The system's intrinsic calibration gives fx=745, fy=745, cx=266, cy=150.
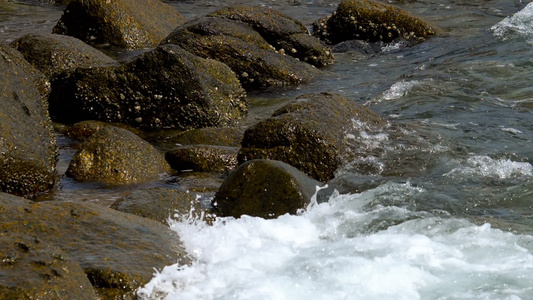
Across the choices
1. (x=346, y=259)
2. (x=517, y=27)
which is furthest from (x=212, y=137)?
(x=517, y=27)

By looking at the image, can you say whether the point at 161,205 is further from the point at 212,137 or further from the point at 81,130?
the point at 81,130

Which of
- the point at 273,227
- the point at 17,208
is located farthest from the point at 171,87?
the point at 17,208

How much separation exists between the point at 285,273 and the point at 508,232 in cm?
193

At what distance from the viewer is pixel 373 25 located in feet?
45.9

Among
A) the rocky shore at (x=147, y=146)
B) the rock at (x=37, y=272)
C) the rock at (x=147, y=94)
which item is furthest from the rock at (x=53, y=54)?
the rock at (x=37, y=272)

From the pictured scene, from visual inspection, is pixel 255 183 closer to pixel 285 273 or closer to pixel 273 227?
pixel 273 227

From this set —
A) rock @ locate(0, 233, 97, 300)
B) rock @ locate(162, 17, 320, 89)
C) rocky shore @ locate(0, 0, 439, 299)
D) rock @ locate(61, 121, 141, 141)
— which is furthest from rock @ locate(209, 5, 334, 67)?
→ rock @ locate(0, 233, 97, 300)

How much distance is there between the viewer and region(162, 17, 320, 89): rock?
1109 centimetres

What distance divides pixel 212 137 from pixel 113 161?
4.85ft

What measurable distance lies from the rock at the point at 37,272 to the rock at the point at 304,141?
3144 mm

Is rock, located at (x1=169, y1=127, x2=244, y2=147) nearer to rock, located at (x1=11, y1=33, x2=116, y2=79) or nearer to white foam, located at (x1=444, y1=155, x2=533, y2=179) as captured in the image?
rock, located at (x1=11, y1=33, x2=116, y2=79)

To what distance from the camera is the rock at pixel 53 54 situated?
9602 mm

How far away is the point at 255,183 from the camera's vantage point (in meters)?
6.27

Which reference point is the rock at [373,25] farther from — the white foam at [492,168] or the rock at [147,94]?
the white foam at [492,168]
